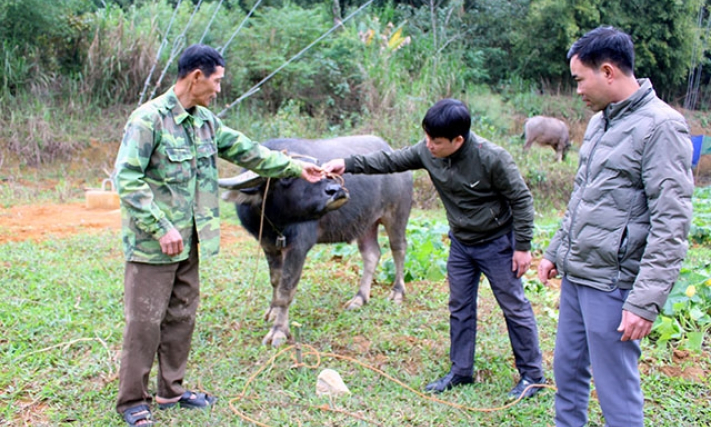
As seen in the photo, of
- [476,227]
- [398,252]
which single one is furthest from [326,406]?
[398,252]

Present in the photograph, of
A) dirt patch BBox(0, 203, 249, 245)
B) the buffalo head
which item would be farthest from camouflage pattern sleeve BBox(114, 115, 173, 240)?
dirt patch BBox(0, 203, 249, 245)

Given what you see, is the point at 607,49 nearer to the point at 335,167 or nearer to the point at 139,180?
the point at 335,167

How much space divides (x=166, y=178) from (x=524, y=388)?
97.2 inches

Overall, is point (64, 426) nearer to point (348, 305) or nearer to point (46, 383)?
point (46, 383)

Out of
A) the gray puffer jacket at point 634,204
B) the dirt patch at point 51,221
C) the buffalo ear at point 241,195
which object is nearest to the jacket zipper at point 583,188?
the gray puffer jacket at point 634,204

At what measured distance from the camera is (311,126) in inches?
484

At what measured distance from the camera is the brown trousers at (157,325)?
10.2 feet

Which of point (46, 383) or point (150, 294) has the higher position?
point (150, 294)

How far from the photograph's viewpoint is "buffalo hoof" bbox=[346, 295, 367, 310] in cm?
534

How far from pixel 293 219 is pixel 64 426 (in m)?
2.03

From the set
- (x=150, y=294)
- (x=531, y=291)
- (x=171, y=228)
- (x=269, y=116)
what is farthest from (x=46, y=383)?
(x=269, y=116)

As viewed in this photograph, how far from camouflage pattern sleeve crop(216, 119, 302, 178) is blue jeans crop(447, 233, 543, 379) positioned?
3.92 feet

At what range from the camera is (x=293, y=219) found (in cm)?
450

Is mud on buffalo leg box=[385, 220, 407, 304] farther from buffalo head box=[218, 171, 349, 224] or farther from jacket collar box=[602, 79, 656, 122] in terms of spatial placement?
jacket collar box=[602, 79, 656, 122]
